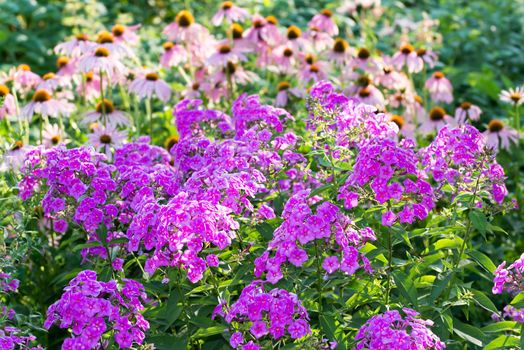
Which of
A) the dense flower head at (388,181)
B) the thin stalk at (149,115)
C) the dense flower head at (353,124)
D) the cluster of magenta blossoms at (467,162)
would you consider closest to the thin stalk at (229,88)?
the thin stalk at (149,115)

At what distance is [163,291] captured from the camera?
287 cm

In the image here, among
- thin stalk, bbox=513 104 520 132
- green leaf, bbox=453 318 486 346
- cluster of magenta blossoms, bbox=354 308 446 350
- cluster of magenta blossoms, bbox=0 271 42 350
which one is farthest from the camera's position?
thin stalk, bbox=513 104 520 132

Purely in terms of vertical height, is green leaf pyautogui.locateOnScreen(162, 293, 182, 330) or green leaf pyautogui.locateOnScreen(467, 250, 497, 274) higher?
green leaf pyautogui.locateOnScreen(467, 250, 497, 274)

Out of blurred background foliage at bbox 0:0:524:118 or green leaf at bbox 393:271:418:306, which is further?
blurred background foliage at bbox 0:0:524:118

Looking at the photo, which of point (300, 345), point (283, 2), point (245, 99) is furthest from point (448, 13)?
point (300, 345)

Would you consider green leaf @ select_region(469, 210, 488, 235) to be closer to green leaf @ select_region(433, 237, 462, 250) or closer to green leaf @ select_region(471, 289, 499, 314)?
green leaf @ select_region(433, 237, 462, 250)

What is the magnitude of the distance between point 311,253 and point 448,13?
16.8 feet

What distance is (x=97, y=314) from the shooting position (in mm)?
2447

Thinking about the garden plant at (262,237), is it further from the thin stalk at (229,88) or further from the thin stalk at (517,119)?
the thin stalk at (229,88)

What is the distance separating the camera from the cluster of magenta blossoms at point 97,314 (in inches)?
93.8

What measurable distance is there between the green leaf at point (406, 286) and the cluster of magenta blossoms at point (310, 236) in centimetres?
13

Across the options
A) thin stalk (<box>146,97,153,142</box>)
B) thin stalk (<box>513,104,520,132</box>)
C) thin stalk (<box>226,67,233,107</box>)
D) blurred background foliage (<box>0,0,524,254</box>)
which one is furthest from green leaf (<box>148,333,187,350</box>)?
blurred background foliage (<box>0,0,524,254</box>)

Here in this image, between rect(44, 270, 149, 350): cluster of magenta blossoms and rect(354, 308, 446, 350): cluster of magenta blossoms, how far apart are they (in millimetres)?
680

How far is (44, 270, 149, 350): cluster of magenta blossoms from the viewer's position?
238 cm
